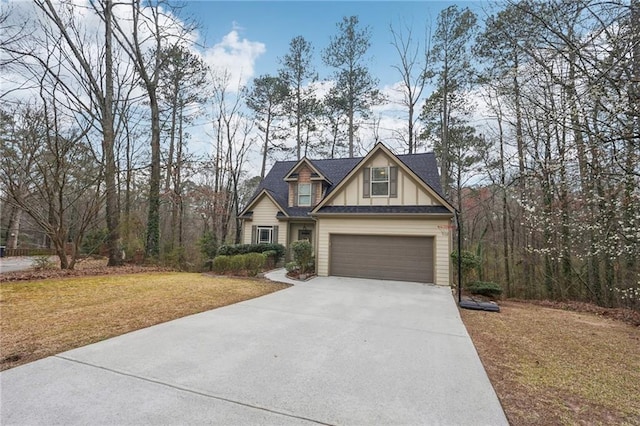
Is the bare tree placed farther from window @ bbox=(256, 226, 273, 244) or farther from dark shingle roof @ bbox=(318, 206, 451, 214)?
window @ bbox=(256, 226, 273, 244)

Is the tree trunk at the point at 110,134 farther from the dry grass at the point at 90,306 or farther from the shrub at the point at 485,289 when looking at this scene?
the shrub at the point at 485,289

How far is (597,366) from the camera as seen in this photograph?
4004mm

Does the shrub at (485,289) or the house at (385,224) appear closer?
the shrub at (485,289)

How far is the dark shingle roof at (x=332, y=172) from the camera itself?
1347 cm

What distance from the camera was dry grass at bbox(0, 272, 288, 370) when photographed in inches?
161

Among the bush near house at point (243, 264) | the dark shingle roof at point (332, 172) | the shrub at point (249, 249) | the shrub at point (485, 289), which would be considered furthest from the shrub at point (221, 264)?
the shrub at point (485, 289)

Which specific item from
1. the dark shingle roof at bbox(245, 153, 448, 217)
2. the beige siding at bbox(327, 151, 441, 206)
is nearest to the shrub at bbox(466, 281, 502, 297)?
the beige siding at bbox(327, 151, 441, 206)

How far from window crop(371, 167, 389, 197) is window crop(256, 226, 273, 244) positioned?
6555 mm

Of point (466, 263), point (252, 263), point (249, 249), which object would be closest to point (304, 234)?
point (249, 249)

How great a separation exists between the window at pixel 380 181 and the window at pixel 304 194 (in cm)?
461

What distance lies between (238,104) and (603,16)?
19.2m

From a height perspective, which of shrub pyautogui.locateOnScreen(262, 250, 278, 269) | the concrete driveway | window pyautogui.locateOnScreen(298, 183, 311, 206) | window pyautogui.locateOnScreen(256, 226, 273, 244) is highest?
window pyautogui.locateOnScreen(298, 183, 311, 206)

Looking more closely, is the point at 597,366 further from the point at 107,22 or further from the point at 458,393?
the point at 107,22

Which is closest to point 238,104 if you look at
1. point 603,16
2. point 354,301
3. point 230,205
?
point 230,205
